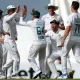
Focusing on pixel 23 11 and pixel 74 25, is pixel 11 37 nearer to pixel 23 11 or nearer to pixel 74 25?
pixel 23 11

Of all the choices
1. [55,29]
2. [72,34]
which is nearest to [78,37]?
[72,34]

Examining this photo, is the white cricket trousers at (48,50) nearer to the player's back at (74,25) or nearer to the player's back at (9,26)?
the player's back at (9,26)

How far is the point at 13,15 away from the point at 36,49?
113 centimetres

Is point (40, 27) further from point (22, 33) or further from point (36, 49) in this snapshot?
point (22, 33)

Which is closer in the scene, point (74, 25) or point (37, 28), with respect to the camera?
point (74, 25)

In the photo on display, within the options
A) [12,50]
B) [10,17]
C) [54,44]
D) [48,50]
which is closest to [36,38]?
[54,44]

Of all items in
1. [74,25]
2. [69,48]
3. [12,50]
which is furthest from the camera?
[12,50]

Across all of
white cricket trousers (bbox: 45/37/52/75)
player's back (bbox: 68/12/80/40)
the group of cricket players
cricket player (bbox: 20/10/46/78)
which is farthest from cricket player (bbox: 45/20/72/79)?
player's back (bbox: 68/12/80/40)

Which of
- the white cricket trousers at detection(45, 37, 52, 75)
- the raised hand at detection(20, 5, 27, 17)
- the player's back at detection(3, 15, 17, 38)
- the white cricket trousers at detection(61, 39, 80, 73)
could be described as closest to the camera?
the white cricket trousers at detection(61, 39, 80, 73)

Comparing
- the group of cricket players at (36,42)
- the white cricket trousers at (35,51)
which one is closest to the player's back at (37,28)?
the group of cricket players at (36,42)

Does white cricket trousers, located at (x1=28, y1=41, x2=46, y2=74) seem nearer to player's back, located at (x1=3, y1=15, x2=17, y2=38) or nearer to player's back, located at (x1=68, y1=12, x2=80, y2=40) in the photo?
player's back, located at (x1=3, y1=15, x2=17, y2=38)

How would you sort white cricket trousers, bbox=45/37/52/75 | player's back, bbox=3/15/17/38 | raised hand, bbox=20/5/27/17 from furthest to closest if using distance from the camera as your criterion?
1. white cricket trousers, bbox=45/37/52/75
2. raised hand, bbox=20/5/27/17
3. player's back, bbox=3/15/17/38

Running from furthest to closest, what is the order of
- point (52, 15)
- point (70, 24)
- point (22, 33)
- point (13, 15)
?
point (22, 33)
point (52, 15)
point (13, 15)
point (70, 24)

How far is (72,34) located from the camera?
1388 centimetres
